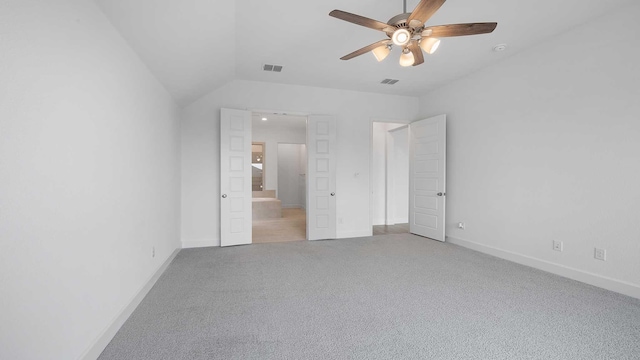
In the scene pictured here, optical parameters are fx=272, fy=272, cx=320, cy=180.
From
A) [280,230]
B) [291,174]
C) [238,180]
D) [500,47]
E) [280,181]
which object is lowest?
[280,230]

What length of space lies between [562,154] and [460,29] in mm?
2162

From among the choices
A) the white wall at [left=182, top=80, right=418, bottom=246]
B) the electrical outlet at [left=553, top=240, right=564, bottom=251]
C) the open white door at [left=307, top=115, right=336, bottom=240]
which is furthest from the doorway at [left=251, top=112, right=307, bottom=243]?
the electrical outlet at [left=553, top=240, right=564, bottom=251]

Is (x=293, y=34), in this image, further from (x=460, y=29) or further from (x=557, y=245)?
(x=557, y=245)

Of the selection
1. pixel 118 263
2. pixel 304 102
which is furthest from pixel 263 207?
pixel 118 263

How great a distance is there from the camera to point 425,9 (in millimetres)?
1990

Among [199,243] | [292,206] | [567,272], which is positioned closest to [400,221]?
[567,272]

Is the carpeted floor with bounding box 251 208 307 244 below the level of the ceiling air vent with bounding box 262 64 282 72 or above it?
below

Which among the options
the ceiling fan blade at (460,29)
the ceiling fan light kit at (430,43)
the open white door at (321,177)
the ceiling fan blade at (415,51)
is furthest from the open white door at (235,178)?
the ceiling fan blade at (460,29)

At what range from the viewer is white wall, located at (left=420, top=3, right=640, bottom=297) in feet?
8.72

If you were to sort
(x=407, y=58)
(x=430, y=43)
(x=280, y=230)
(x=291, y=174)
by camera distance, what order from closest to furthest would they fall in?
(x=430, y=43), (x=407, y=58), (x=280, y=230), (x=291, y=174)

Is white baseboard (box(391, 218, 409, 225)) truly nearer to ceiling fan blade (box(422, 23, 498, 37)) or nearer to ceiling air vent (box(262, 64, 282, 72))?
ceiling air vent (box(262, 64, 282, 72))

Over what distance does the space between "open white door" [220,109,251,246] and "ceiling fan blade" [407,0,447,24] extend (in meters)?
3.10

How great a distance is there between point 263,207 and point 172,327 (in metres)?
5.27

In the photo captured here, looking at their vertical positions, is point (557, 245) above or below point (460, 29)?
below
